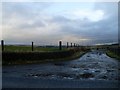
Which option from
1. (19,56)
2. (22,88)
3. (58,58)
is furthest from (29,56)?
(22,88)

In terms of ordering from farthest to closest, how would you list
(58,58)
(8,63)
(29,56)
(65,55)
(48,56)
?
1. (65,55)
2. (58,58)
3. (48,56)
4. (29,56)
5. (8,63)

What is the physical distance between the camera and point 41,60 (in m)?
26.8

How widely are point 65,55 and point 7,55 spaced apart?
12.0 meters

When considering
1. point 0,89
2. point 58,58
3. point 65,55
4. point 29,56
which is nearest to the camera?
point 0,89

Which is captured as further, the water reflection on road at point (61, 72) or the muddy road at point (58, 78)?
the water reflection on road at point (61, 72)

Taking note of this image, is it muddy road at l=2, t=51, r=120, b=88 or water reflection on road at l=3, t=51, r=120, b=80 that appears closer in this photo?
muddy road at l=2, t=51, r=120, b=88

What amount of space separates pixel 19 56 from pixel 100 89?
14.8m

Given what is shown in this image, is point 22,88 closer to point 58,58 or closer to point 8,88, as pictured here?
point 8,88

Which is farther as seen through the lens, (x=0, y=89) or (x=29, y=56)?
(x=29, y=56)

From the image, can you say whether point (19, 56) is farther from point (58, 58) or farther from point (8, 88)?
point (8, 88)

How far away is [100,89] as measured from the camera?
10.4 metres

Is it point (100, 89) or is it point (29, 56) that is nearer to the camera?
point (100, 89)

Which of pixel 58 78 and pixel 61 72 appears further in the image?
pixel 61 72

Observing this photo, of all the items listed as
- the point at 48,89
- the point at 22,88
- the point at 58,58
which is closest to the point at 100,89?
the point at 48,89
